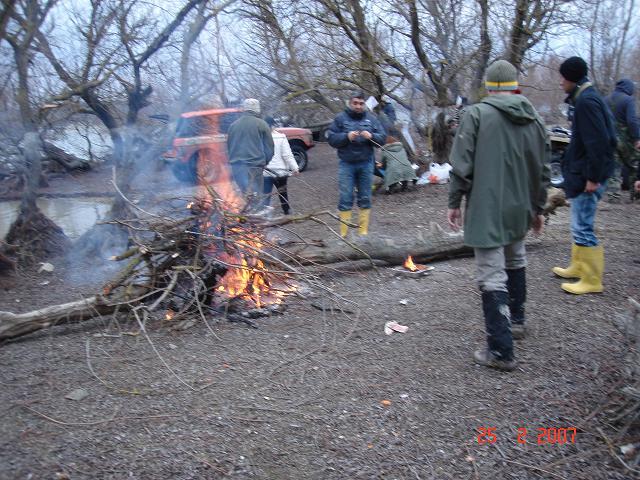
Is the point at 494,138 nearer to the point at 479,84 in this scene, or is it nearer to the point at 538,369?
the point at 538,369

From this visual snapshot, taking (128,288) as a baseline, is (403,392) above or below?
below

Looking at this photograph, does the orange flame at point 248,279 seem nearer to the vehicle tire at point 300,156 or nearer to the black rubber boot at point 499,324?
the black rubber boot at point 499,324

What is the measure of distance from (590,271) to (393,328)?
1.83 m

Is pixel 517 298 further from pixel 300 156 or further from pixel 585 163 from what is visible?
pixel 300 156

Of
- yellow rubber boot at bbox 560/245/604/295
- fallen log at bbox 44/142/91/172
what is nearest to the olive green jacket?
yellow rubber boot at bbox 560/245/604/295

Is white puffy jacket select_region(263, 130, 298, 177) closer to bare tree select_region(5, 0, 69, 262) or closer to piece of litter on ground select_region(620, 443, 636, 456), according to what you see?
bare tree select_region(5, 0, 69, 262)

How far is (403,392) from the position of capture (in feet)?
9.96

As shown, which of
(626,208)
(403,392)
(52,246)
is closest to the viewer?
(403,392)

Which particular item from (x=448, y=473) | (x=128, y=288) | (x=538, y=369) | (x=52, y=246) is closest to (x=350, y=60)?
(x=52, y=246)

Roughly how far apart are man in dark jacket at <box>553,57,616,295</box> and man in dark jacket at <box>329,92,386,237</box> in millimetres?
2337

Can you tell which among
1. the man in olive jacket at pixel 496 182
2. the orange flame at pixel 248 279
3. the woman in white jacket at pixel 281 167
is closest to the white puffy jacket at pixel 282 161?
the woman in white jacket at pixel 281 167

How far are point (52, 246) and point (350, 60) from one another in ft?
20.2

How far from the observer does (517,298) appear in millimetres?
3547

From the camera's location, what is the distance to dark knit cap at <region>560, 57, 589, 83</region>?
160 inches
